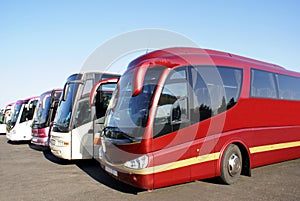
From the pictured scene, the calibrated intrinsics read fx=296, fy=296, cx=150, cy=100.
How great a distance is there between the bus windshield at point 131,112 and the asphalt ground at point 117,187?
1262 mm

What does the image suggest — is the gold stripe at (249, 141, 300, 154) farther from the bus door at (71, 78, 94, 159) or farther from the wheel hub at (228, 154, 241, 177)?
the bus door at (71, 78, 94, 159)

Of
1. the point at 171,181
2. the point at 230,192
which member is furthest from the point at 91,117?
the point at 230,192

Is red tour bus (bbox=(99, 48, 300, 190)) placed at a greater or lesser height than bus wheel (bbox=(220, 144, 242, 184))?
greater

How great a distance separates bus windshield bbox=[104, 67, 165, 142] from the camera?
548cm

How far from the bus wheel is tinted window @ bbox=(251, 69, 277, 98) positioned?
153cm

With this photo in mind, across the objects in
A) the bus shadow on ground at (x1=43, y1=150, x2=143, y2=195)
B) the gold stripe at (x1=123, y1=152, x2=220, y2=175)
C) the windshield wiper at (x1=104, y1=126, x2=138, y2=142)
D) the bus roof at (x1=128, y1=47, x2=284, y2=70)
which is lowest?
the bus shadow on ground at (x1=43, y1=150, x2=143, y2=195)

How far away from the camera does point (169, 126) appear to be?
5539 millimetres

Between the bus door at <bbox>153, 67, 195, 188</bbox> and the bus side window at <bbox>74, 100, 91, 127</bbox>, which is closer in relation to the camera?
the bus door at <bbox>153, 67, 195, 188</bbox>

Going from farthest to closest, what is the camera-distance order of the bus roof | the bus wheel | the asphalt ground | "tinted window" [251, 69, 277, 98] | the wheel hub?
1. "tinted window" [251, 69, 277, 98]
2. the wheel hub
3. the bus wheel
4. the bus roof
5. the asphalt ground

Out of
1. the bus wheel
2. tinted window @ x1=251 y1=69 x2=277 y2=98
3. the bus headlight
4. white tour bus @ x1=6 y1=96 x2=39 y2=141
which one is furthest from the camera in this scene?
white tour bus @ x1=6 y1=96 x2=39 y2=141

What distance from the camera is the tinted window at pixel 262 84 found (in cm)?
747

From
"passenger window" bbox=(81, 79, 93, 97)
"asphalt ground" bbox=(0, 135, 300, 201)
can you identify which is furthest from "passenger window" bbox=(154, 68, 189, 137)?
"passenger window" bbox=(81, 79, 93, 97)

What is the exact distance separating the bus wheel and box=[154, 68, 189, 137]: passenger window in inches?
60.9

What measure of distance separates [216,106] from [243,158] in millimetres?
1697
